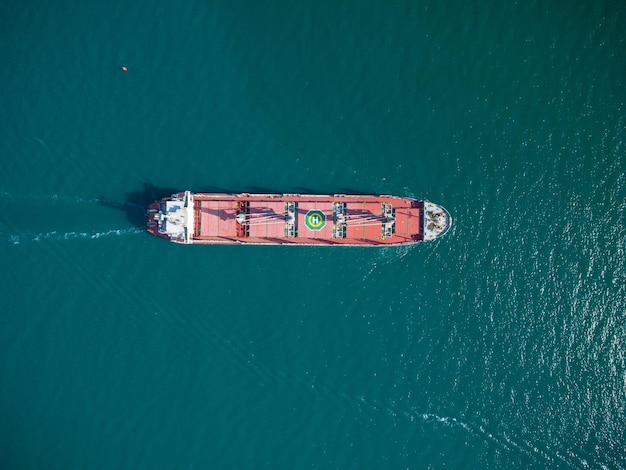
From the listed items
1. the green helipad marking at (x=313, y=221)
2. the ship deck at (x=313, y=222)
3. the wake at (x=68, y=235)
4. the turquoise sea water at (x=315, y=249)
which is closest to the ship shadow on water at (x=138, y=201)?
the turquoise sea water at (x=315, y=249)

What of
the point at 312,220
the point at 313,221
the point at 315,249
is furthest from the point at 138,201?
the point at 315,249

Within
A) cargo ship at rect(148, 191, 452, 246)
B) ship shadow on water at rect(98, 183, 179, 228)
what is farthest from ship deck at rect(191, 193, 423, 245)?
ship shadow on water at rect(98, 183, 179, 228)

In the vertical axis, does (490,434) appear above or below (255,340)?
below

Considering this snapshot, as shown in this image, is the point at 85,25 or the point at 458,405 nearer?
the point at 458,405

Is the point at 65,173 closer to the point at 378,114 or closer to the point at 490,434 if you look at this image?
the point at 378,114

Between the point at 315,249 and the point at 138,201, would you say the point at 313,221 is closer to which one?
the point at 315,249

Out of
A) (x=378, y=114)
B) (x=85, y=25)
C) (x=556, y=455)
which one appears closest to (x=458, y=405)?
(x=556, y=455)

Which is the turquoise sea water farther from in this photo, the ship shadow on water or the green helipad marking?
the green helipad marking
